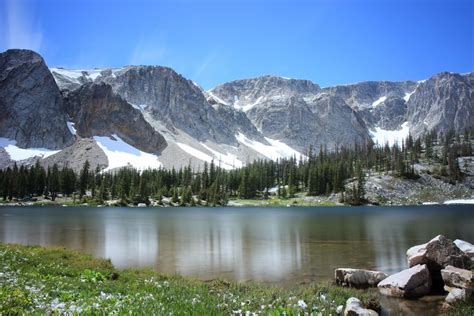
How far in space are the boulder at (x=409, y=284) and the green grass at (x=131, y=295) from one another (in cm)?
220

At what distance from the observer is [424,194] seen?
14950 cm

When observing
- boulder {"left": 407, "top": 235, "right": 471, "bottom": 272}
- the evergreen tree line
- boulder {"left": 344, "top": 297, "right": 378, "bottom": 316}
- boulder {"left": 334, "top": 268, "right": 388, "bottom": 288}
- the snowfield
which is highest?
the evergreen tree line

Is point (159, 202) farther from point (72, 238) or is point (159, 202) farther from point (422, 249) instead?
point (422, 249)

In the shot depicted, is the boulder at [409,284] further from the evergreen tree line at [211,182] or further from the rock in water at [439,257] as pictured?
the evergreen tree line at [211,182]

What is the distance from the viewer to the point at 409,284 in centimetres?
1791

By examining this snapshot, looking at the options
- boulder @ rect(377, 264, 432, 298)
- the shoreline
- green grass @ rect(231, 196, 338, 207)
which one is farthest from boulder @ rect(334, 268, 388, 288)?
green grass @ rect(231, 196, 338, 207)

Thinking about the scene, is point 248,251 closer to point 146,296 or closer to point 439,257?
point 439,257

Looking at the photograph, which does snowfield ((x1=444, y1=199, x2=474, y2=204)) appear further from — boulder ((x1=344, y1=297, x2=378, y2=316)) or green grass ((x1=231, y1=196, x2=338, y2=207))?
boulder ((x1=344, y1=297, x2=378, y2=316))

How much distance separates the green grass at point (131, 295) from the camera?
10078mm

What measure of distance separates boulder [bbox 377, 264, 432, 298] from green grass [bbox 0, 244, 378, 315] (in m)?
2.20

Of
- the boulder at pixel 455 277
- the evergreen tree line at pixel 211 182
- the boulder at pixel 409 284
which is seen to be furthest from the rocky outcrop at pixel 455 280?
the evergreen tree line at pixel 211 182

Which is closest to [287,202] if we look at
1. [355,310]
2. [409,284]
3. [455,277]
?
[455,277]

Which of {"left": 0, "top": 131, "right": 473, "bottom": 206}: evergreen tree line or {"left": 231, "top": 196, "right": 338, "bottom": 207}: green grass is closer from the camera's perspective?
{"left": 231, "top": 196, "right": 338, "bottom": 207}: green grass

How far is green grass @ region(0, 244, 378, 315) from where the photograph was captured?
10078 millimetres
